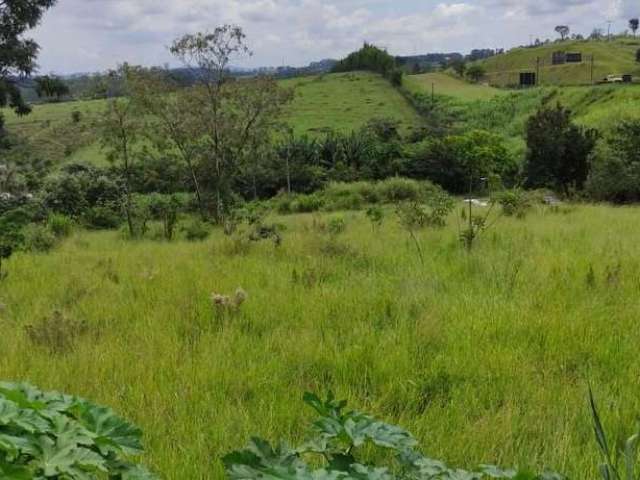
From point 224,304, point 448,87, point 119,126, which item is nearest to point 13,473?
point 224,304

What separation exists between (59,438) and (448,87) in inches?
3720

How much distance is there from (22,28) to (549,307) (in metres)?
24.3

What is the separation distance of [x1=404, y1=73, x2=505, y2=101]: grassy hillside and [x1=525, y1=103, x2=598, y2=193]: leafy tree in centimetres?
4529

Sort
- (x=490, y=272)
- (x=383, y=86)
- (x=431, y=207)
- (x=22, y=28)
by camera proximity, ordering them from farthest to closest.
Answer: (x=383, y=86)
(x=22, y=28)
(x=431, y=207)
(x=490, y=272)

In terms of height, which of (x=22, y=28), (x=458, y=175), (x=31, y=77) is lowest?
(x=458, y=175)

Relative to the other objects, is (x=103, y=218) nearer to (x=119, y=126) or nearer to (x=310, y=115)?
(x=119, y=126)

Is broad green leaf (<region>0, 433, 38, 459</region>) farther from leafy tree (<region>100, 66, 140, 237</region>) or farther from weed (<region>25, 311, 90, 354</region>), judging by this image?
leafy tree (<region>100, 66, 140, 237</region>)

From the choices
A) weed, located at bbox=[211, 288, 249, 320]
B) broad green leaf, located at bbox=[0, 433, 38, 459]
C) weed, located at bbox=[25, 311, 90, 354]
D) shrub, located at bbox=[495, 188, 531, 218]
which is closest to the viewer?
broad green leaf, located at bbox=[0, 433, 38, 459]

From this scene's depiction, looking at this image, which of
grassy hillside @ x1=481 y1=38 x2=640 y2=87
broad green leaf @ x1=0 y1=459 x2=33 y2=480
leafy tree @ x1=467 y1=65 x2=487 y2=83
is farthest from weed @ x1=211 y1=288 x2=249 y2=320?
leafy tree @ x1=467 y1=65 x2=487 y2=83

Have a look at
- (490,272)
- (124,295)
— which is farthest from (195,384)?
(490,272)

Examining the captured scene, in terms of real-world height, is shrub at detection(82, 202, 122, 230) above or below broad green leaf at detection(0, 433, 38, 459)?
below

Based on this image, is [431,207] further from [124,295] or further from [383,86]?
[383,86]

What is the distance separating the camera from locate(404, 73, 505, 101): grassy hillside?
8325 cm

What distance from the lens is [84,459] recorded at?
54.4 inches
